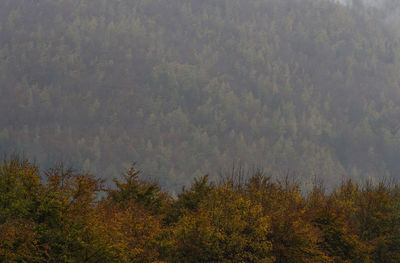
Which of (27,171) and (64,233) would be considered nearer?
(64,233)

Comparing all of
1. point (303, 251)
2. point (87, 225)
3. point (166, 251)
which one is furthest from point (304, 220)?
point (87, 225)

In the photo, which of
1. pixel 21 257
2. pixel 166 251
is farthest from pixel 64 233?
pixel 166 251

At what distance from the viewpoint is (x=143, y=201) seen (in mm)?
55375

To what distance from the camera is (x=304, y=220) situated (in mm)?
43688

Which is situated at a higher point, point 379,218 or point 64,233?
point 379,218

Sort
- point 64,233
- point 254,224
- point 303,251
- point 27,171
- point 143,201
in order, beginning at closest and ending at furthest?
point 64,233 → point 27,171 → point 254,224 → point 303,251 → point 143,201

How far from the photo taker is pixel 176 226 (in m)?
41.9

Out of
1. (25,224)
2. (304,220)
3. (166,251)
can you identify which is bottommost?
(25,224)

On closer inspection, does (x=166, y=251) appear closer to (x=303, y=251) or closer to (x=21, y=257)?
(x=303, y=251)

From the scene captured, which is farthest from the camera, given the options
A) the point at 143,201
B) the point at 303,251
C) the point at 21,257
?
the point at 143,201

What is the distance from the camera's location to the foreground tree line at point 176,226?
2966 cm

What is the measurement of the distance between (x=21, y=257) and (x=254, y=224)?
1812 cm

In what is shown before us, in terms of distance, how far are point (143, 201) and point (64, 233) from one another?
25.7m

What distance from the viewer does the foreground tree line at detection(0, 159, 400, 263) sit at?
97.3ft
